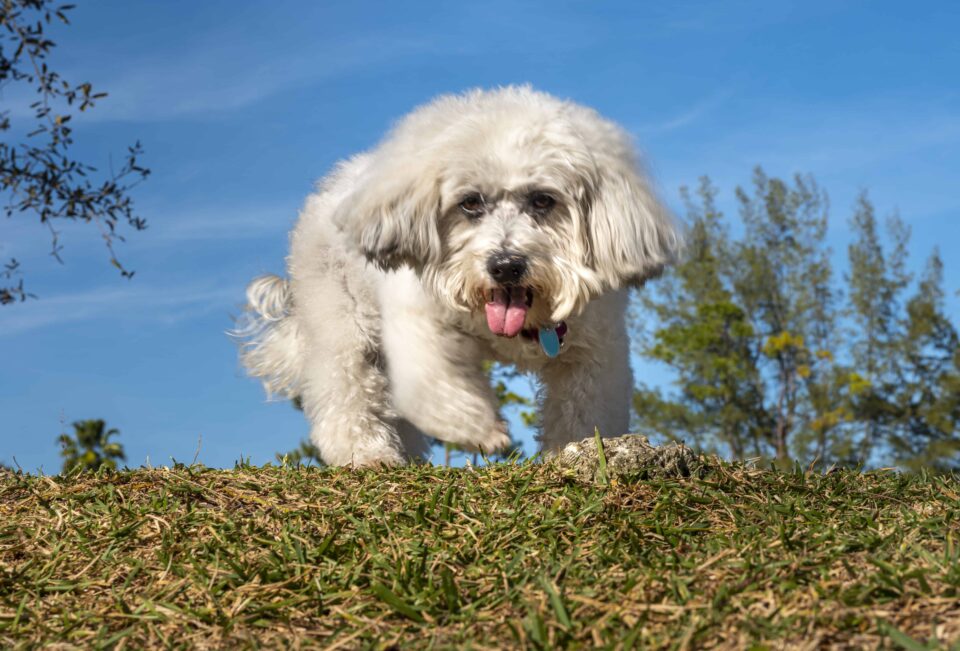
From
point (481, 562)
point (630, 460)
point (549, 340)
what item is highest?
point (549, 340)

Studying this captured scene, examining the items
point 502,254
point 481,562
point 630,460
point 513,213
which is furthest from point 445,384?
point 481,562

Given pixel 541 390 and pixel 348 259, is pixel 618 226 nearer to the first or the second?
pixel 541 390

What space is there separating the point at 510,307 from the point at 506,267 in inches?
10.8

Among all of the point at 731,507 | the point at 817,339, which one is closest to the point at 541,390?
the point at 731,507

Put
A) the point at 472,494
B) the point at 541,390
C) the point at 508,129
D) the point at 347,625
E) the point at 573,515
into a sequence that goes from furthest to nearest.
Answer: the point at 541,390
the point at 508,129
the point at 472,494
the point at 573,515
the point at 347,625

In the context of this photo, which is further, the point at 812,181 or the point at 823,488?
the point at 812,181

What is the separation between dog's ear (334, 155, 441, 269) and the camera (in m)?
4.82

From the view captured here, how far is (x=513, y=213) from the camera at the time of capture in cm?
468

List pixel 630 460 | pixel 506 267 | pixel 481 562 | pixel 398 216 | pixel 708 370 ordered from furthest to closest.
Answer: pixel 708 370 → pixel 398 216 → pixel 506 267 → pixel 630 460 → pixel 481 562

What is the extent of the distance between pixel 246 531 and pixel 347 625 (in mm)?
923

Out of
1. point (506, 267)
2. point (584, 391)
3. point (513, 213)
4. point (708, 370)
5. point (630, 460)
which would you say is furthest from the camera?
point (708, 370)

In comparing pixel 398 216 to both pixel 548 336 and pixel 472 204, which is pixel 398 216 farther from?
pixel 548 336

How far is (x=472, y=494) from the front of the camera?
384 cm

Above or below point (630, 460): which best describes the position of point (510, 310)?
above
